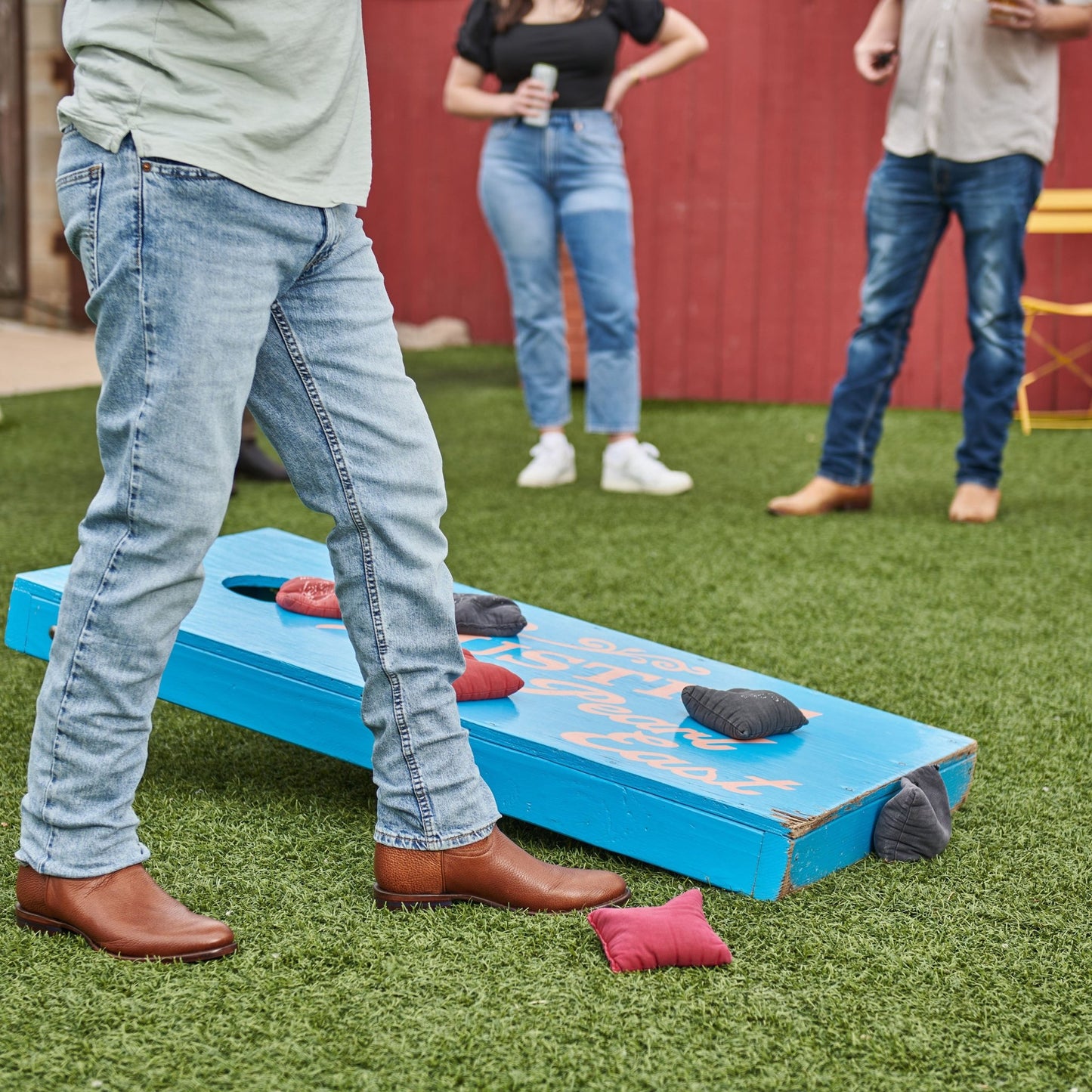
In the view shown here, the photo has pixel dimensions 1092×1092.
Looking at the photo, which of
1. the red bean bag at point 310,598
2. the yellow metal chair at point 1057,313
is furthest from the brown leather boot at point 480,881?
the yellow metal chair at point 1057,313

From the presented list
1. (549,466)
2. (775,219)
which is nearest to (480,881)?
(549,466)

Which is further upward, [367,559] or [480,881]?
[367,559]

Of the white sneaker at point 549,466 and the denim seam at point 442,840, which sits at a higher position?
the denim seam at point 442,840

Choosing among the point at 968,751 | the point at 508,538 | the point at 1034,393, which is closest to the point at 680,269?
the point at 1034,393

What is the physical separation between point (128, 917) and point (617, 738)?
1.83 feet

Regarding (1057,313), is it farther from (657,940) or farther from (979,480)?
(657,940)

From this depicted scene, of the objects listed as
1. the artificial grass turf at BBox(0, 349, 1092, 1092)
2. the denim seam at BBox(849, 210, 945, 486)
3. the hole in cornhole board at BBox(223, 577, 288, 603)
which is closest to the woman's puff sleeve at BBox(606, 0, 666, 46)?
the denim seam at BBox(849, 210, 945, 486)

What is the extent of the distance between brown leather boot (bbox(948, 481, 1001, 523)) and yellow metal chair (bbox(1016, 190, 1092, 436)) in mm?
1469

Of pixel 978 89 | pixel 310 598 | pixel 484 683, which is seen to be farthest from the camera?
pixel 978 89

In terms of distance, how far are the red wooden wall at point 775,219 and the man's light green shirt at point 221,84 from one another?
4438 mm

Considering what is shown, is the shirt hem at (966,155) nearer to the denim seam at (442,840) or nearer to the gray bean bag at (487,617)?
the gray bean bag at (487,617)

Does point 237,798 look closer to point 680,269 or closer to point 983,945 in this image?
point 983,945

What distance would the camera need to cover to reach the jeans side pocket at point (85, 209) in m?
1.20

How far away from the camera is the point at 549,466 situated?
3.93m
